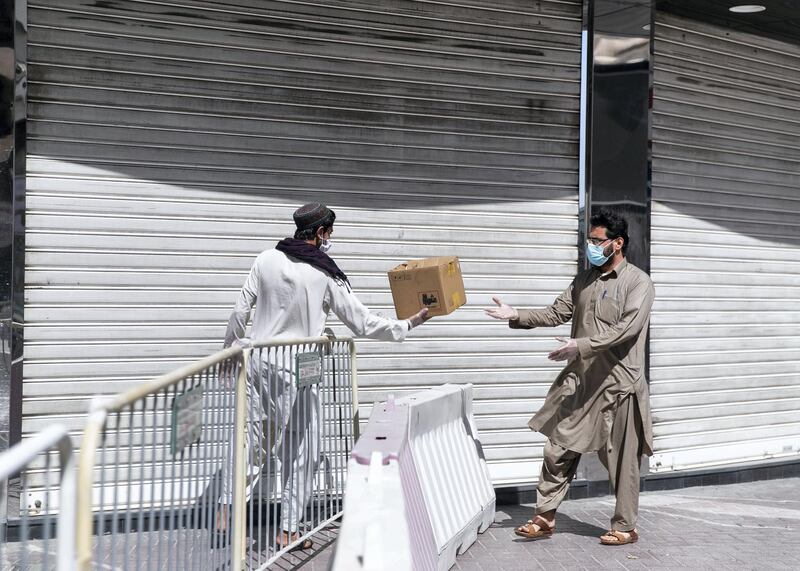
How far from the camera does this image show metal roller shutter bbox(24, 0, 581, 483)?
6.82 m

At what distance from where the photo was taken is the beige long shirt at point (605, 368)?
6402 millimetres

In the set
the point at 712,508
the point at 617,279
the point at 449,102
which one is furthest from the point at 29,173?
the point at 712,508

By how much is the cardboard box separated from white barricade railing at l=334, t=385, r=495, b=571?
55 centimetres

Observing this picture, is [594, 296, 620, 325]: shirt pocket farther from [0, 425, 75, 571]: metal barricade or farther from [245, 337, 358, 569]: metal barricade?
[0, 425, 75, 571]: metal barricade

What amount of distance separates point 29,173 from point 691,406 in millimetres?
5920

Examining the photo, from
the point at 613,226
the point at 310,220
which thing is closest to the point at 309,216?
the point at 310,220

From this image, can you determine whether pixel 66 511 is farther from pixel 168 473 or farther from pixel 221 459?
pixel 221 459

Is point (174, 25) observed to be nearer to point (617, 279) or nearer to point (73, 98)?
point (73, 98)

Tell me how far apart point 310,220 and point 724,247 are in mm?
4690

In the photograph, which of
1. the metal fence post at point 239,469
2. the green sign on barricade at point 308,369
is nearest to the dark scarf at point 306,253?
the green sign on barricade at point 308,369

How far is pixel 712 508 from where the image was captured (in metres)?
7.90

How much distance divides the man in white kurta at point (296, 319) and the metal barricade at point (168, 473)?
2.88 feet

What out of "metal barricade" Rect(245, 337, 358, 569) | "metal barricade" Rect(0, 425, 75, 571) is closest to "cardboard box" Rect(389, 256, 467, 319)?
"metal barricade" Rect(245, 337, 358, 569)

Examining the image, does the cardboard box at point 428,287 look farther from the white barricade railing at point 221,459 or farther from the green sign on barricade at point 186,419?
the green sign on barricade at point 186,419
